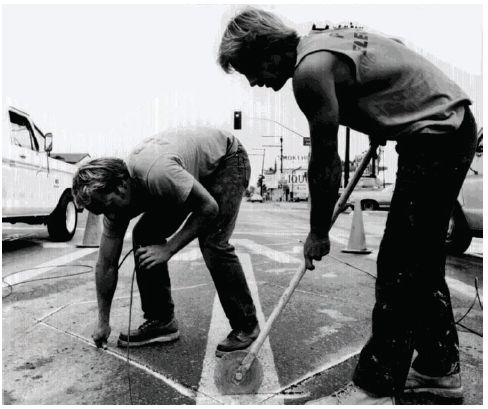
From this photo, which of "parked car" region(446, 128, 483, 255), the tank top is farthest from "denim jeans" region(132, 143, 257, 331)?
"parked car" region(446, 128, 483, 255)

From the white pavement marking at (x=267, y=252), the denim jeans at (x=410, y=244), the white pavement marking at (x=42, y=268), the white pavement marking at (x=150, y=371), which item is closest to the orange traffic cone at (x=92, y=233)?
the white pavement marking at (x=42, y=268)

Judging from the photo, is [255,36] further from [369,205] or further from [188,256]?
[369,205]

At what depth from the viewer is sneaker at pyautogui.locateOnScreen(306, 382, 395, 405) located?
6.60ft

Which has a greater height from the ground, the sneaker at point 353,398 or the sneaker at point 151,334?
the sneaker at point 353,398

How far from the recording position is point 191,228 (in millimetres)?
2414

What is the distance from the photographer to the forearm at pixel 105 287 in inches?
103

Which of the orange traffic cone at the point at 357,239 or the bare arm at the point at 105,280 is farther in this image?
the orange traffic cone at the point at 357,239

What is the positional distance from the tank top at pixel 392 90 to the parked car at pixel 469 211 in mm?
5245

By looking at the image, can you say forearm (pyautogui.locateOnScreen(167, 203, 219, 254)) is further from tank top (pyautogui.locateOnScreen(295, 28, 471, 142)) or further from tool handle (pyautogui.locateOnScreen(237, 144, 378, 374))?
tank top (pyautogui.locateOnScreen(295, 28, 471, 142))

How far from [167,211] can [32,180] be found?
5.61 metres

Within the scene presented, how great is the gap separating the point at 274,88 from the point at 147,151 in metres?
0.74

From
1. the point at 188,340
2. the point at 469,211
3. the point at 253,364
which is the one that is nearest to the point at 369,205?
the point at 469,211

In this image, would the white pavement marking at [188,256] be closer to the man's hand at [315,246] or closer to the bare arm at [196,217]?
the bare arm at [196,217]

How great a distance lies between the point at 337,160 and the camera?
6.41ft
